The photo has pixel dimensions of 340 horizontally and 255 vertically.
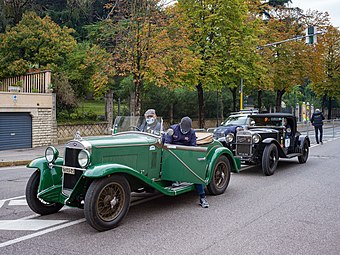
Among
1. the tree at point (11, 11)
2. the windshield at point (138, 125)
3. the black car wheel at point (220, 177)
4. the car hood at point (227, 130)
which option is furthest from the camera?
the tree at point (11, 11)

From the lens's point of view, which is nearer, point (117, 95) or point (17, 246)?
point (17, 246)

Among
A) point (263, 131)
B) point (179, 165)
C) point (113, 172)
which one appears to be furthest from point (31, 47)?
point (113, 172)

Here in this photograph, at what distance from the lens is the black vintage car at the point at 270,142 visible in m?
10.9

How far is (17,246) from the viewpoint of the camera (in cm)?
496

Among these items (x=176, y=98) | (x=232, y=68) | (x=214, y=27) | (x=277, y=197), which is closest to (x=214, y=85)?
(x=232, y=68)

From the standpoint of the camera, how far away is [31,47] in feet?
76.1

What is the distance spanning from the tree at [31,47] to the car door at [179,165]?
1768 centimetres

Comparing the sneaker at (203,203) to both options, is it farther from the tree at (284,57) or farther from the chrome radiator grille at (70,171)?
the tree at (284,57)

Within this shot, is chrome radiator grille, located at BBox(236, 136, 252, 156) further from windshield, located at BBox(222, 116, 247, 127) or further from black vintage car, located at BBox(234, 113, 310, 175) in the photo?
windshield, located at BBox(222, 116, 247, 127)

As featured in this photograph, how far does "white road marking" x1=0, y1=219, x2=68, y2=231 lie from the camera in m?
5.74

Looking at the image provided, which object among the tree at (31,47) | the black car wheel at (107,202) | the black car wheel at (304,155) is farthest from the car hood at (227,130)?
the tree at (31,47)

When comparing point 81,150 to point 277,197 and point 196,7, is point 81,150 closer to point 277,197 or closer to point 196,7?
point 277,197

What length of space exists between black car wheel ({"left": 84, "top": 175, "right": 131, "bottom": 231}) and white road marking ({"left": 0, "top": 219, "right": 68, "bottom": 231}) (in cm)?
87

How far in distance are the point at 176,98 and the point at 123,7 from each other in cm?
1089
